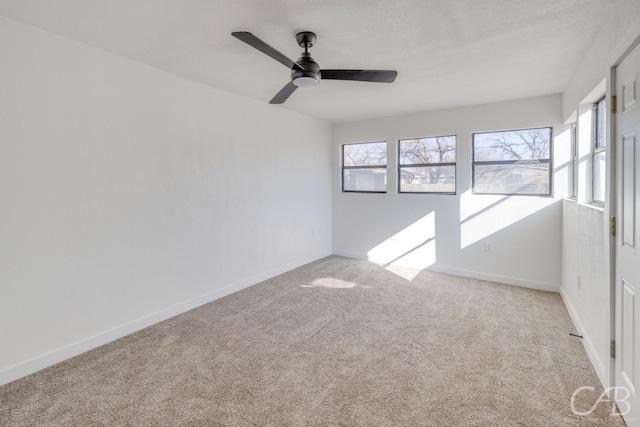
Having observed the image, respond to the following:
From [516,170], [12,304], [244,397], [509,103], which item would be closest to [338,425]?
[244,397]

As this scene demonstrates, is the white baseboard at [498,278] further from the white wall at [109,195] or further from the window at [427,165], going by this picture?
the white wall at [109,195]

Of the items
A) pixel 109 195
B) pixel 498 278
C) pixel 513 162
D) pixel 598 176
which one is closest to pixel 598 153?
pixel 598 176

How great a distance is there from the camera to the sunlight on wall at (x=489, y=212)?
405 centimetres

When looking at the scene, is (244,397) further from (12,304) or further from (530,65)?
(530,65)

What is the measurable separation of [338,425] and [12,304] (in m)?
2.33

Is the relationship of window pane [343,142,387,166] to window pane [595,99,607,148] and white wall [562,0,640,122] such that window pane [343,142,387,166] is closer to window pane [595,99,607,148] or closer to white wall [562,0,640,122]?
white wall [562,0,640,122]

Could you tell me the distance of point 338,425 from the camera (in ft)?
5.78

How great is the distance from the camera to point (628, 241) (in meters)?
1.73

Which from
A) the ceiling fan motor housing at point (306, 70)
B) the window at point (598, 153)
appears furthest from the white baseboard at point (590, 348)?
the ceiling fan motor housing at point (306, 70)

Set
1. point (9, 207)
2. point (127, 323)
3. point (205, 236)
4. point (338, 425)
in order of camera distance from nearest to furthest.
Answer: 1. point (338, 425)
2. point (9, 207)
3. point (127, 323)
4. point (205, 236)

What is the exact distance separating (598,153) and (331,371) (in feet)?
9.14

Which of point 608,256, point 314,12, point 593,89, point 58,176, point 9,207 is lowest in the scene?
point 608,256

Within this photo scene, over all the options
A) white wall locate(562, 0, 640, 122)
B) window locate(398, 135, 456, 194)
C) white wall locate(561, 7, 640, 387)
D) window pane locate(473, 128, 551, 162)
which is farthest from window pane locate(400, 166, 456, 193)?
white wall locate(562, 0, 640, 122)

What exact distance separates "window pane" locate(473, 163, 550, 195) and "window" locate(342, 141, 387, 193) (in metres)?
1.43
